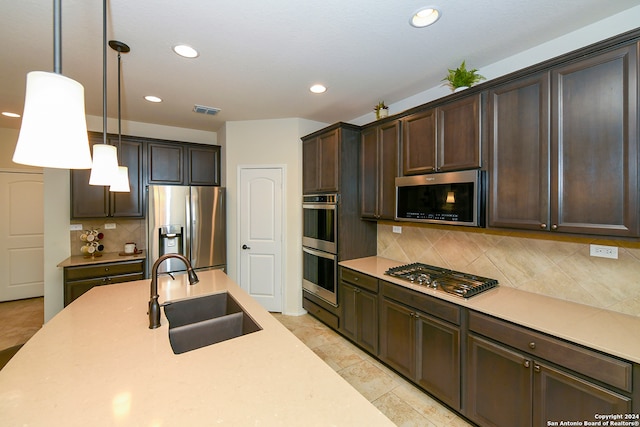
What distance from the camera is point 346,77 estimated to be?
255 cm

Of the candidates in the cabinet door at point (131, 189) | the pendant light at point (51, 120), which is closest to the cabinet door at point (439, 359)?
the pendant light at point (51, 120)

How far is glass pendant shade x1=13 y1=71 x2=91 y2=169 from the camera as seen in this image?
735mm

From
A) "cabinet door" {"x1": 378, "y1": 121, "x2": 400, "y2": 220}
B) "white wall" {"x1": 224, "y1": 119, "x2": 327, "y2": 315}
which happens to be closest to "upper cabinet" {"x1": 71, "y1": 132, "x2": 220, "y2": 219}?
"white wall" {"x1": 224, "y1": 119, "x2": 327, "y2": 315}

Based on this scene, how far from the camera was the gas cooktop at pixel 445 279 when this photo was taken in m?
2.06

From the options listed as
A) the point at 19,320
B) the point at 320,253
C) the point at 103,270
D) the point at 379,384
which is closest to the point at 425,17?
the point at 320,253

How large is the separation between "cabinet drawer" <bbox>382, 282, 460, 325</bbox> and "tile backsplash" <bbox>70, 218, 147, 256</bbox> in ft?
11.6

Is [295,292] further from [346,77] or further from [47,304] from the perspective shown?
[47,304]

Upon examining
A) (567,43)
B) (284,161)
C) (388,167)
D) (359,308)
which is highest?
(567,43)

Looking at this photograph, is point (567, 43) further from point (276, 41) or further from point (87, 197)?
point (87, 197)

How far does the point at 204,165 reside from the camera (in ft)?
13.2

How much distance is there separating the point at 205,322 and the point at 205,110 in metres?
2.76

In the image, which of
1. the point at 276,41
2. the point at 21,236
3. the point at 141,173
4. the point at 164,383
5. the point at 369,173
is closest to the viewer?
the point at 164,383

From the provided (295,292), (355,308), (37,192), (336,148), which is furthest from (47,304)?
(336,148)

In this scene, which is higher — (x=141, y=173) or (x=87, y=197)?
(x=141, y=173)
